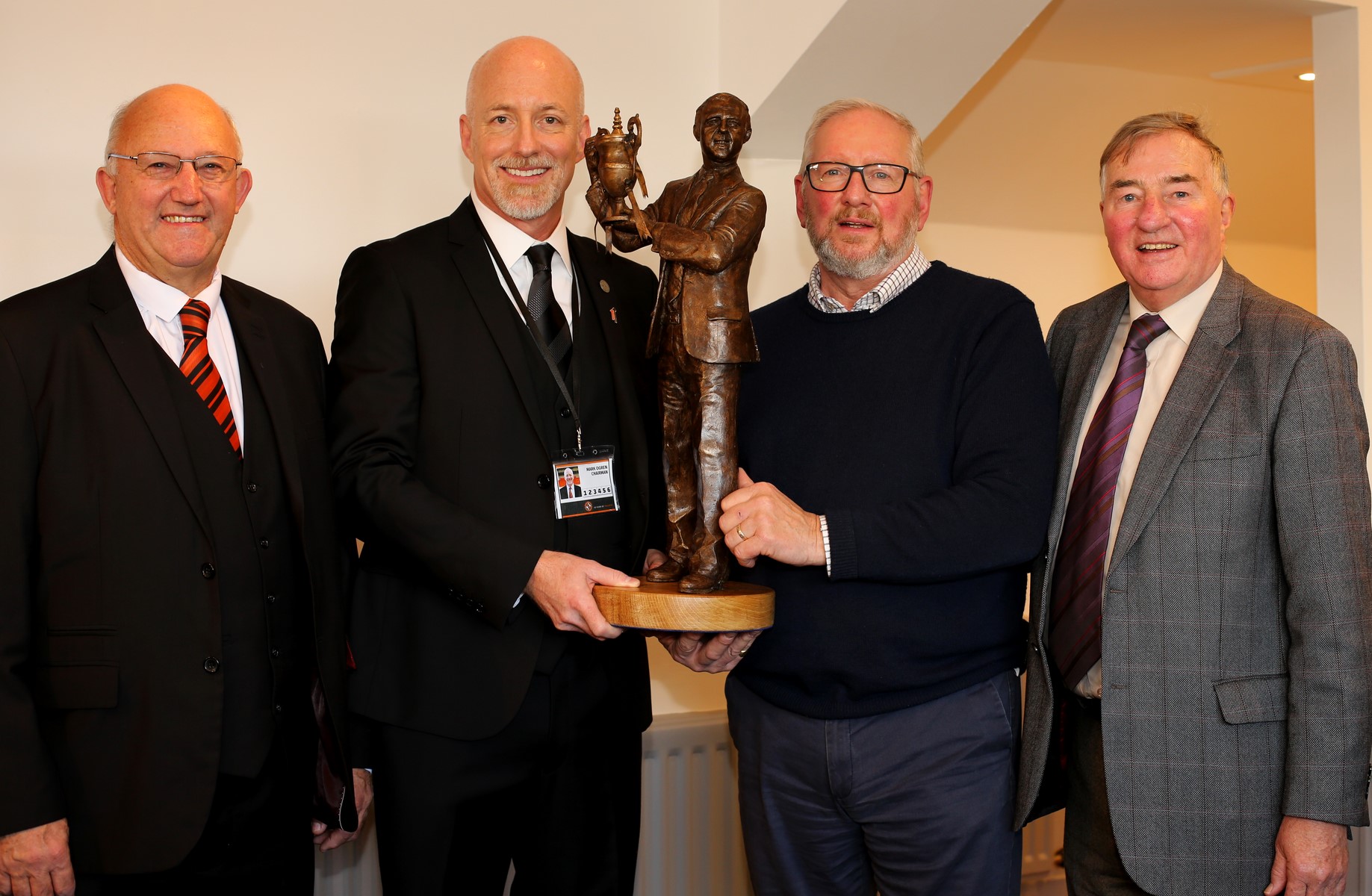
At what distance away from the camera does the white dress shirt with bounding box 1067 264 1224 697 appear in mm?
2254

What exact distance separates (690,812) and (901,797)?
4.44ft

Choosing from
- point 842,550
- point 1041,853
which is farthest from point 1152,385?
point 1041,853

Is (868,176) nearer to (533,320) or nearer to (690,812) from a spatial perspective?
(533,320)

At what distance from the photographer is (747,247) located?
217 cm

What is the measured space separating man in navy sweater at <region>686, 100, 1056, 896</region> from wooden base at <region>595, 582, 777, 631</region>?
0.37 feet

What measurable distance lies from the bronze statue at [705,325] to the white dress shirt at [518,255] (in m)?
0.31

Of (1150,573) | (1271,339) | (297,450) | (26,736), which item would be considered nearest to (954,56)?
(1271,339)

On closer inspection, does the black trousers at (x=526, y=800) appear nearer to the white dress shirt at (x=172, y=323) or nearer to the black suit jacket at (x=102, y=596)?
the black suit jacket at (x=102, y=596)

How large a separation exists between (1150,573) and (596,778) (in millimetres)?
1143

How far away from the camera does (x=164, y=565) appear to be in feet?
7.02

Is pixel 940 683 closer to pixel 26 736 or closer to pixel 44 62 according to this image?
pixel 26 736

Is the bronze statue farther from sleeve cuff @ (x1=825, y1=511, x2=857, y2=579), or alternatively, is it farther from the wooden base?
sleeve cuff @ (x1=825, y1=511, x2=857, y2=579)

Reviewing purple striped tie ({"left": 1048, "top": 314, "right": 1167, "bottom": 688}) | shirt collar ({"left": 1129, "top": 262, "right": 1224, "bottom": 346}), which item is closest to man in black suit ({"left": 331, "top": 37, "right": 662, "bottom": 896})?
purple striped tie ({"left": 1048, "top": 314, "right": 1167, "bottom": 688})

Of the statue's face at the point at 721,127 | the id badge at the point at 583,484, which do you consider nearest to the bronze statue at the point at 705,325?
the statue's face at the point at 721,127
